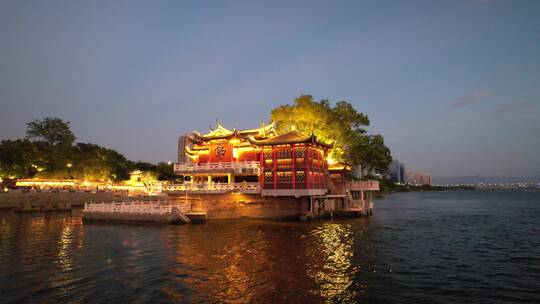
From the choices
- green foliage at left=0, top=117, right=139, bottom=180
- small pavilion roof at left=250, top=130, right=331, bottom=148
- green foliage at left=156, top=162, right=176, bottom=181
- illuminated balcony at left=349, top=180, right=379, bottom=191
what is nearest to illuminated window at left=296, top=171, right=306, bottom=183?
small pavilion roof at left=250, top=130, right=331, bottom=148

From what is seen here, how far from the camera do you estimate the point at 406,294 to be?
652 inches

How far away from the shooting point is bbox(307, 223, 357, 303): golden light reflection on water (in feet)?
54.7

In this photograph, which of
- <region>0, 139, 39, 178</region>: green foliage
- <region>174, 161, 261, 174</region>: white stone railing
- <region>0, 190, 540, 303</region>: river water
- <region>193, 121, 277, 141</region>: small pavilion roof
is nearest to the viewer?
<region>0, 190, 540, 303</region>: river water

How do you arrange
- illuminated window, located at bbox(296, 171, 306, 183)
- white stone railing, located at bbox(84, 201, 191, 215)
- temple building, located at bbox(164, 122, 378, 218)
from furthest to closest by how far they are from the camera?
temple building, located at bbox(164, 122, 378, 218)
illuminated window, located at bbox(296, 171, 306, 183)
white stone railing, located at bbox(84, 201, 191, 215)

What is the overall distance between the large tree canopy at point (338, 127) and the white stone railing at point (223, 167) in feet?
40.6

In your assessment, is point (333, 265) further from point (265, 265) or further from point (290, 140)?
point (290, 140)

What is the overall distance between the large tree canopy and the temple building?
5.25 metres

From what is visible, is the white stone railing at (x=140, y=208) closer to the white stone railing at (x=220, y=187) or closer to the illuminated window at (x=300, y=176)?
the white stone railing at (x=220, y=187)

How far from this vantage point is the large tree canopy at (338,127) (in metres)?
52.0

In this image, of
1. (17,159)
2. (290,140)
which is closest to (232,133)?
(290,140)

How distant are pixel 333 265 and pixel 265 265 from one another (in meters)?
4.09

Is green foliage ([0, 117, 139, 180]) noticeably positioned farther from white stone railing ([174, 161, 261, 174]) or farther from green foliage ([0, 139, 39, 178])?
white stone railing ([174, 161, 261, 174])

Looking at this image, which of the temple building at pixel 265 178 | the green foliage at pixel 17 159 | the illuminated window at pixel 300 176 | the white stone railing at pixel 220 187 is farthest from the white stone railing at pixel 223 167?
the green foliage at pixel 17 159

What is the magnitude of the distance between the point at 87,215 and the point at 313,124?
102 ft
